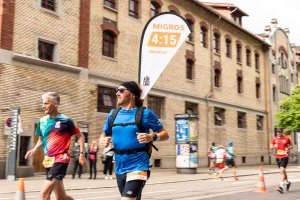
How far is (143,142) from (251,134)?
32.9 meters

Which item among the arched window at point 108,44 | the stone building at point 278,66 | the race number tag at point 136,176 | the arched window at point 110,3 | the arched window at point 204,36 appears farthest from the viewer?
the stone building at point 278,66

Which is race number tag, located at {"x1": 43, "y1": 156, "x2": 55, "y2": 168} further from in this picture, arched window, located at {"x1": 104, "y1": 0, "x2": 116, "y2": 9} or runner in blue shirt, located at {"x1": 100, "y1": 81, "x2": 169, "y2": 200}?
arched window, located at {"x1": 104, "y1": 0, "x2": 116, "y2": 9}

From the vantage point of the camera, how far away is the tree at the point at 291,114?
111 ft

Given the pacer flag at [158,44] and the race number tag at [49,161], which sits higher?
the pacer flag at [158,44]

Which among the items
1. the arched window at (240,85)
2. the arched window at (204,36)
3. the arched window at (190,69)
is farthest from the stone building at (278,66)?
the arched window at (190,69)

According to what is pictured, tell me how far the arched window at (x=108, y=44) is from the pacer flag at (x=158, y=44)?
615 inches

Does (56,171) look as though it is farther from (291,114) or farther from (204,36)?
(291,114)

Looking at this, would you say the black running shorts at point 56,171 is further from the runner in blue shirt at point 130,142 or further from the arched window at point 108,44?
the arched window at point 108,44

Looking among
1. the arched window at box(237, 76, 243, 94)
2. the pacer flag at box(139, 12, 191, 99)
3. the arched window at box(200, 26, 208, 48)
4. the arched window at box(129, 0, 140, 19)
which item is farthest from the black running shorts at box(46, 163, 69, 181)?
the arched window at box(237, 76, 243, 94)

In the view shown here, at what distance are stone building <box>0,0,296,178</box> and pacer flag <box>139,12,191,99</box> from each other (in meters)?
11.7

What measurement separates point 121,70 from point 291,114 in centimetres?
1758

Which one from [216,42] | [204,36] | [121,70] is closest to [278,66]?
[216,42]

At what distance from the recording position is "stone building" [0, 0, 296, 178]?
1791cm

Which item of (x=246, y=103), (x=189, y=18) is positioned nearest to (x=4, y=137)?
(x=189, y=18)
